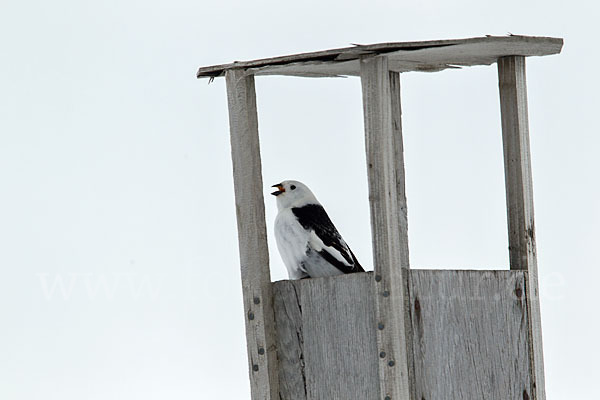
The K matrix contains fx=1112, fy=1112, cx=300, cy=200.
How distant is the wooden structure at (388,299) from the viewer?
4660 millimetres

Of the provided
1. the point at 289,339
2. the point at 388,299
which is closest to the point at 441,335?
the point at 388,299

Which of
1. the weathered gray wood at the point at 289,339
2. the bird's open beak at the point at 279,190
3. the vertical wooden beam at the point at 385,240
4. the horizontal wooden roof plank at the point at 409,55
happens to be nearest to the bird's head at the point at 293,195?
the bird's open beak at the point at 279,190

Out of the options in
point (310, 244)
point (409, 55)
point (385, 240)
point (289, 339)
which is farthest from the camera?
point (310, 244)

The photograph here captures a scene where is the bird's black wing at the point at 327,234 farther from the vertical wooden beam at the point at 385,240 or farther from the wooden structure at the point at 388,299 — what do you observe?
the vertical wooden beam at the point at 385,240

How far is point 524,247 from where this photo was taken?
4887 mm

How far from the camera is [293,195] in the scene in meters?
5.73

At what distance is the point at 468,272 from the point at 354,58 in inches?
40.5

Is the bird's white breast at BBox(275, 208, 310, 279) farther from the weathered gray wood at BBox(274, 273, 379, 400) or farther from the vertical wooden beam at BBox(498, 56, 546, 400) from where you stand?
the vertical wooden beam at BBox(498, 56, 546, 400)

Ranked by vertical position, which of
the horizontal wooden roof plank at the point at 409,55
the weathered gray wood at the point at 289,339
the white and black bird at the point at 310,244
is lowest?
the weathered gray wood at the point at 289,339

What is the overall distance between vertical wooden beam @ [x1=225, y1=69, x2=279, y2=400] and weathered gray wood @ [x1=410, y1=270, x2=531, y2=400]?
0.67 metres

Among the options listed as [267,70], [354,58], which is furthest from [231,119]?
[354,58]

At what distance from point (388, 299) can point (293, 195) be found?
48.6 inches

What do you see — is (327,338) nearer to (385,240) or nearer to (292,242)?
(385,240)

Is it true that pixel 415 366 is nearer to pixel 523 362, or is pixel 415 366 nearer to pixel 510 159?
pixel 523 362
